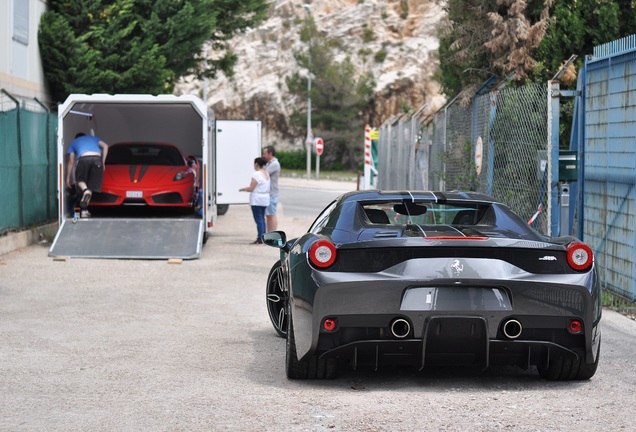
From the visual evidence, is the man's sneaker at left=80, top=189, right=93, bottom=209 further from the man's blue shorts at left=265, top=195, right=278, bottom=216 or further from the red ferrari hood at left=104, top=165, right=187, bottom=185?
the man's blue shorts at left=265, top=195, right=278, bottom=216

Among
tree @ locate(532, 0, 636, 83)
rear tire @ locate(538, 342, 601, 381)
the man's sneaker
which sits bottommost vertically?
rear tire @ locate(538, 342, 601, 381)

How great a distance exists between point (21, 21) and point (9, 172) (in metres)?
6.61

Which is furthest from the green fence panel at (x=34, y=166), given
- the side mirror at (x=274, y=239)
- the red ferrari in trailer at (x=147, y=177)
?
the side mirror at (x=274, y=239)

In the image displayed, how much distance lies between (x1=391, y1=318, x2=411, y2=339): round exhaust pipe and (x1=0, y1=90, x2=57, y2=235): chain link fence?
12.1m

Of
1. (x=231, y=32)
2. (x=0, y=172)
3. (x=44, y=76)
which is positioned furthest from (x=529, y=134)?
(x=231, y=32)

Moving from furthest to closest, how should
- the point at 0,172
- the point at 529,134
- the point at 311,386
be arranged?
the point at 0,172 < the point at 529,134 < the point at 311,386

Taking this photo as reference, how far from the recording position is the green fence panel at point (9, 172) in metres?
17.8

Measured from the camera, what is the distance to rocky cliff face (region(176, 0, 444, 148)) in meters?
88.8

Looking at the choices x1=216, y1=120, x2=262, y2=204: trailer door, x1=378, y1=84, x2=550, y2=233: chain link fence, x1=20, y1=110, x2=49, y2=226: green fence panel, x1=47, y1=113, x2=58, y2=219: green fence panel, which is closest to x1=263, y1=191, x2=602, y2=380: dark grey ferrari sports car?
x1=378, y1=84, x2=550, y2=233: chain link fence

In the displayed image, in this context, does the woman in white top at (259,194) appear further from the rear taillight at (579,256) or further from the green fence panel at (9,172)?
the rear taillight at (579,256)

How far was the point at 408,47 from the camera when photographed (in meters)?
92.1

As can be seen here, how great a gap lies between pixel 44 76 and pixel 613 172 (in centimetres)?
1718

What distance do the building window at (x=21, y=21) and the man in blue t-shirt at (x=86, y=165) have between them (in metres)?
4.53

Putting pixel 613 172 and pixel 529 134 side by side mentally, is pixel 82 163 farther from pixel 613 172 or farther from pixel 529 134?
pixel 613 172
